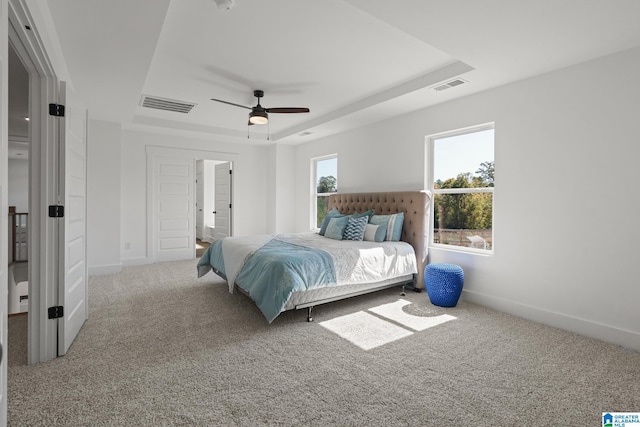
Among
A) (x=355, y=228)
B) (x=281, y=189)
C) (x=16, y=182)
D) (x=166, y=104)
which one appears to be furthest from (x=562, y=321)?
(x=16, y=182)

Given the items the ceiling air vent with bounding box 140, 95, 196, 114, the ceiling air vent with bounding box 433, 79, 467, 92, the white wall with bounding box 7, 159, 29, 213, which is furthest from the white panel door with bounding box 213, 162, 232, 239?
the white wall with bounding box 7, 159, 29, 213

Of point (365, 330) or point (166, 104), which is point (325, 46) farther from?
point (166, 104)

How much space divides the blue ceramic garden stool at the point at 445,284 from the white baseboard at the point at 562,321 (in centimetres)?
36

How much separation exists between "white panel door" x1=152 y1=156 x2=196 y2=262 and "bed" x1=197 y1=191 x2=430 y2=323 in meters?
2.14

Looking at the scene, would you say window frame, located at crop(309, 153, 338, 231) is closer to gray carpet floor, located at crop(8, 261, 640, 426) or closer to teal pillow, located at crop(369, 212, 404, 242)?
teal pillow, located at crop(369, 212, 404, 242)

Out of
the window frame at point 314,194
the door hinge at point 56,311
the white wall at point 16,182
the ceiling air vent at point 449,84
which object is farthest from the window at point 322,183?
the white wall at point 16,182

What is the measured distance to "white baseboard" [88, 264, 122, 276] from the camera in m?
4.86

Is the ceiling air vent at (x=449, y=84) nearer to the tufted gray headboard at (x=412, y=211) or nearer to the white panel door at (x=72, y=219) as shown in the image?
the tufted gray headboard at (x=412, y=211)

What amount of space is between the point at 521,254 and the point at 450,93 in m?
1.97

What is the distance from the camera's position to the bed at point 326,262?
2.91 meters

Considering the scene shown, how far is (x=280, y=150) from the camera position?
22.4 ft

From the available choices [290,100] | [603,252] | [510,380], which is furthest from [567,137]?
[290,100]

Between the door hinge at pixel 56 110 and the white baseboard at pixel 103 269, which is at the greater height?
the door hinge at pixel 56 110

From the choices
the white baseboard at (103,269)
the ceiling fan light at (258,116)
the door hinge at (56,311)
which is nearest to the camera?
the door hinge at (56,311)
